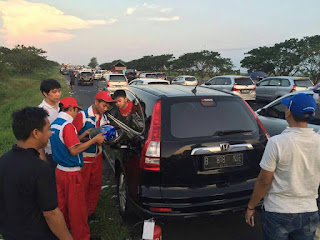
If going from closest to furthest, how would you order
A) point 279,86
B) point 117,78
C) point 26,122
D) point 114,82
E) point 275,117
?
point 26,122
point 275,117
point 279,86
point 114,82
point 117,78

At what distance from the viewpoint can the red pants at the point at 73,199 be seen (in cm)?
284

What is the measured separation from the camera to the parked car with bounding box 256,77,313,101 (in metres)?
13.4

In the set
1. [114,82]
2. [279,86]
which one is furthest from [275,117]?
[114,82]

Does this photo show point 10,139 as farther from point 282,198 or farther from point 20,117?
point 282,198

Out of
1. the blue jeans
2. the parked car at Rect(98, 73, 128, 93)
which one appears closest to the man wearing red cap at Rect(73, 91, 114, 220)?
the blue jeans

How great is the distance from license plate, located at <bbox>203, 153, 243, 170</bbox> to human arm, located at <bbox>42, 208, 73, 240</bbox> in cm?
154

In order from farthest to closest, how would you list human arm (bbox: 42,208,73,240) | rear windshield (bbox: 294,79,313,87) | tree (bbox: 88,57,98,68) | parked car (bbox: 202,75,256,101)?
1. tree (bbox: 88,57,98,68)
2. parked car (bbox: 202,75,256,101)
3. rear windshield (bbox: 294,79,313,87)
4. human arm (bbox: 42,208,73,240)

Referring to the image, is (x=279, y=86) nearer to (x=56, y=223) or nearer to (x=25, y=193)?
(x=56, y=223)

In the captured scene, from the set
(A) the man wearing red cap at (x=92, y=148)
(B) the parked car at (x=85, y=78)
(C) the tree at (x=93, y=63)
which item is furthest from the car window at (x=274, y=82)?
(C) the tree at (x=93, y=63)

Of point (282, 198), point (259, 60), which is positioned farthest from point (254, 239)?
point (259, 60)

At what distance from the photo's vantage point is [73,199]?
9.30 ft

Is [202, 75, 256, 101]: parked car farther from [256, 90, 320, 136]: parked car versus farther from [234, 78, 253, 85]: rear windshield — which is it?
[256, 90, 320, 136]: parked car

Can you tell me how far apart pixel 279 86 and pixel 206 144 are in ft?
42.1

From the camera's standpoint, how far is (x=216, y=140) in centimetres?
289
